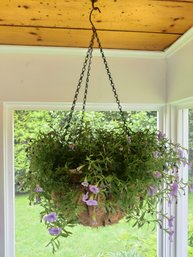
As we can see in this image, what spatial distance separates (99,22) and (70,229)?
57.3 inches

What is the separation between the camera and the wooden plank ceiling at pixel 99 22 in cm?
131

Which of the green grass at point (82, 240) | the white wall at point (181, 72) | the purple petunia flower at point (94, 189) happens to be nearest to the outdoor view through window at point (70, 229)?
the green grass at point (82, 240)

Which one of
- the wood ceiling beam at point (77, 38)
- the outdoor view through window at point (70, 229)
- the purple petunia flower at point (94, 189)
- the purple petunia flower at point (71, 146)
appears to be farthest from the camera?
the outdoor view through window at point (70, 229)

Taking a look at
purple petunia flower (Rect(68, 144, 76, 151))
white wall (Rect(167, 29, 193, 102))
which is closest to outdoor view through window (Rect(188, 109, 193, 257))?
white wall (Rect(167, 29, 193, 102))

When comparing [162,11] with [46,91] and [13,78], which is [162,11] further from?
[13,78]

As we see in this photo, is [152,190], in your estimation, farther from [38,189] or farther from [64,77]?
[64,77]

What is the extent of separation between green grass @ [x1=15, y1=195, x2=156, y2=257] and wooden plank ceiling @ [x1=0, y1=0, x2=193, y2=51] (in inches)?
44.3

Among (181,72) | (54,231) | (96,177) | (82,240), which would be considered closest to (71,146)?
(96,177)

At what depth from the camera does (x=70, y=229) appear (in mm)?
2025

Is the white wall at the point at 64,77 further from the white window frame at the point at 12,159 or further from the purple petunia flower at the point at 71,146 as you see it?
the purple petunia flower at the point at 71,146

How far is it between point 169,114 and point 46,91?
2.97 feet

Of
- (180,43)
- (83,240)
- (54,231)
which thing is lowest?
(83,240)

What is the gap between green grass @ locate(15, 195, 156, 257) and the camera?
6.54ft

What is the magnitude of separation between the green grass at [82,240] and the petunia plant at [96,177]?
3.11ft
